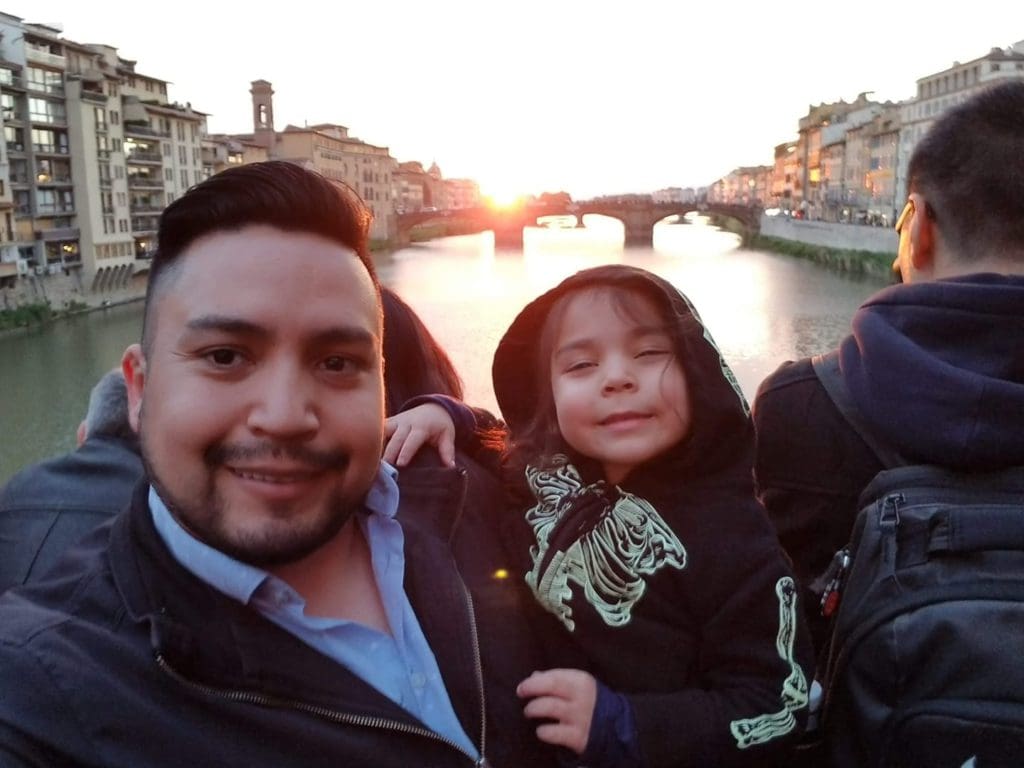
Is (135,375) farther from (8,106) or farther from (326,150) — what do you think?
(326,150)

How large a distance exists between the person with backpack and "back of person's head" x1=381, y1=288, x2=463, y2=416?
52 centimetres

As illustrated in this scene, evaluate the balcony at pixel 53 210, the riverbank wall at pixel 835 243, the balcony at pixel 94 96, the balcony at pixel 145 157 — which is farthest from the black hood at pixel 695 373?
the balcony at pixel 145 157

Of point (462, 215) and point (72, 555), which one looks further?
point (462, 215)

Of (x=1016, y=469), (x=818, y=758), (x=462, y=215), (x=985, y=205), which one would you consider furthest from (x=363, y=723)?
(x=462, y=215)

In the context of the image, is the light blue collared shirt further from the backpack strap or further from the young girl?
the backpack strap

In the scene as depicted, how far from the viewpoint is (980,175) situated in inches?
31.3

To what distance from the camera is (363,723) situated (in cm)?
60

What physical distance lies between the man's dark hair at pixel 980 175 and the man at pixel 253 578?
521mm

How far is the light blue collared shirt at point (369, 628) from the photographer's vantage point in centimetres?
61

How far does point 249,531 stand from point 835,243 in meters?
21.4

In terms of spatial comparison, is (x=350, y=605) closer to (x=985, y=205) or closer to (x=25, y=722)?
(x=25, y=722)

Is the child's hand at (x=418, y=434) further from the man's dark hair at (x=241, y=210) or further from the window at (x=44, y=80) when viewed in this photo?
the window at (x=44, y=80)

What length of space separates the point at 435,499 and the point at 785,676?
0.34 m

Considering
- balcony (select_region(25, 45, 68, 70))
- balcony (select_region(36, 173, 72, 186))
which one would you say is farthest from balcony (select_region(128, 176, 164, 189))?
balcony (select_region(25, 45, 68, 70))
